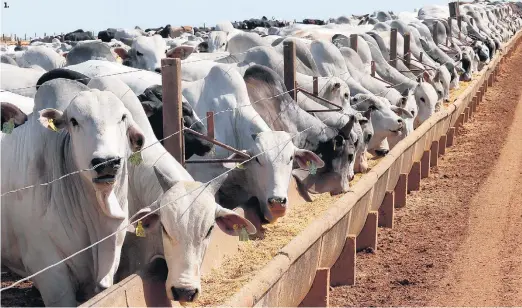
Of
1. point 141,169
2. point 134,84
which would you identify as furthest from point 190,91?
point 141,169

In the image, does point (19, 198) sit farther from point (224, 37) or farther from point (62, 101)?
point (224, 37)

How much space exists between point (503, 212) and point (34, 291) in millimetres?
5004

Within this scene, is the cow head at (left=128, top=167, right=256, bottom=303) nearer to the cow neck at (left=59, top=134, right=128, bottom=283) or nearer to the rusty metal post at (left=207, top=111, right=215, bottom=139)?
the cow neck at (left=59, top=134, right=128, bottom=283)

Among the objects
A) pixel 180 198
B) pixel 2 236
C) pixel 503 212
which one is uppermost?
pixel 180 198

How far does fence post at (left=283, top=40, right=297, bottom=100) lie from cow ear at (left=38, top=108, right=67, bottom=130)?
4.09 meters

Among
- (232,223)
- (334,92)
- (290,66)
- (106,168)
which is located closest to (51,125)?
(106,168)

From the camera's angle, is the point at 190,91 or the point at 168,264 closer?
the point at 168,264

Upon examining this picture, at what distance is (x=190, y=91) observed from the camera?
7879 mm

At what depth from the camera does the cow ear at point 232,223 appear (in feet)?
16.0

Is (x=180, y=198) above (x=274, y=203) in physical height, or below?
above

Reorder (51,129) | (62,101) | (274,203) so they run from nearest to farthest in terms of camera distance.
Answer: (51,129), (62,101), (274,203)

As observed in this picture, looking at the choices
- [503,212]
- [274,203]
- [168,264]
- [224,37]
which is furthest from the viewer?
[224,37]

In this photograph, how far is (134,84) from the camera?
7.81 metres

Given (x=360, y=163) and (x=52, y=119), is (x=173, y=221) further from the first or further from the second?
(x=360, y=163)
